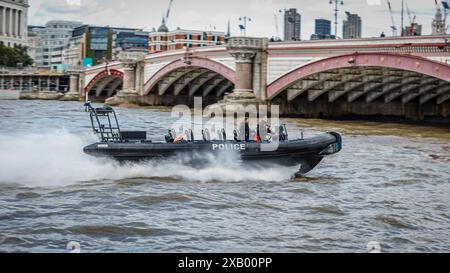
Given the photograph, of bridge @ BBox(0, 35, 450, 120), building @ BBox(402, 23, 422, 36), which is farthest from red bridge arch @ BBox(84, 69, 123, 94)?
building @ BBox(402, 23, 422, 36)

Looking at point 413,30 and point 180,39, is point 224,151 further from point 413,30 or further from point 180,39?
point 180,39

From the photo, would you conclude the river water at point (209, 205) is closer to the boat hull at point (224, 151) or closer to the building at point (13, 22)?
the boat hull at point (224, 151)

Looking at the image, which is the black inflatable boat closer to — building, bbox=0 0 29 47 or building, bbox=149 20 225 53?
building, bbox=149 20 225 53

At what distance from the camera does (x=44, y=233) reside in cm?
1523

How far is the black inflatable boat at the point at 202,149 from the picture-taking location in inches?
885

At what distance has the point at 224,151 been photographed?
22938 mm

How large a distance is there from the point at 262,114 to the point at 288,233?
146ft

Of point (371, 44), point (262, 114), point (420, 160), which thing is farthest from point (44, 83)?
point (420, 160)

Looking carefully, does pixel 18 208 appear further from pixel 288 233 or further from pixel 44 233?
pixel 288 233

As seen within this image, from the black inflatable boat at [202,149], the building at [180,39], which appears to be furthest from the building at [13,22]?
the black inflatable boat at [202,149]

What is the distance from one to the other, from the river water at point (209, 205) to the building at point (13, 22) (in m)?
136

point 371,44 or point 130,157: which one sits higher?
point 371,44

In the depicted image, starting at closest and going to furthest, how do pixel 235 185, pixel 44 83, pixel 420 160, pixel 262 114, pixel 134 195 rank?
1. pixel 134 195
2. pixel 235 185
3. pixel 420 160
4. pixel 262 114
5. pixel 44 83

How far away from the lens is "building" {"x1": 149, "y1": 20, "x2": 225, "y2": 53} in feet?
472
